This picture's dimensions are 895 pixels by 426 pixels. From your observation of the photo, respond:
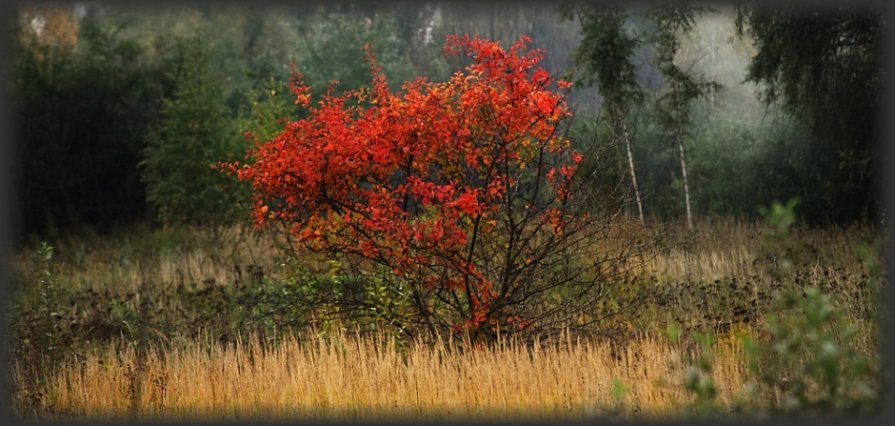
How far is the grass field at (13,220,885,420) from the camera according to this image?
6.77 m

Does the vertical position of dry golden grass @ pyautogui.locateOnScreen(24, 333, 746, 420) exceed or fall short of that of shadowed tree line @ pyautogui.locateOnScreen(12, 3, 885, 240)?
it falls short

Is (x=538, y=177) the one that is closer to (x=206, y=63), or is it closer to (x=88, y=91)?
(x=206, y=63)

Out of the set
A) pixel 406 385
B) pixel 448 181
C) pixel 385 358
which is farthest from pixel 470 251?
pixel 406 385

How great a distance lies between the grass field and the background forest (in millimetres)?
37

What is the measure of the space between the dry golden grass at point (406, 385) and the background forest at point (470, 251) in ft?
0.10

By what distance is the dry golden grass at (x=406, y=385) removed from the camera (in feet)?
21.8

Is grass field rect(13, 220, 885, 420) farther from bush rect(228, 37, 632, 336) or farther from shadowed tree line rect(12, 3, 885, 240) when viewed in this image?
shadowed tree line rect(12, 3, 885, 240)

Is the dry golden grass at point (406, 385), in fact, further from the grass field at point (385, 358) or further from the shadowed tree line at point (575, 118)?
the shadowed tree line at point (575, 118)

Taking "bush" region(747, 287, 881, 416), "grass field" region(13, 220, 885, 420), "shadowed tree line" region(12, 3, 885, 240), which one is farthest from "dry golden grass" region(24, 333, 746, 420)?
"shadowed tree line" region(12, 3, 885, 240)

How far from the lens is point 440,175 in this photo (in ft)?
26.3

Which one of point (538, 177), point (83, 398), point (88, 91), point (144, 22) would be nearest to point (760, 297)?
point (538, 177)

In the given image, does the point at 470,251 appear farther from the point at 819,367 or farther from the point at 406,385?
the point at 819,367

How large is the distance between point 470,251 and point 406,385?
1.19m

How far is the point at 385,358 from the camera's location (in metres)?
7.48
